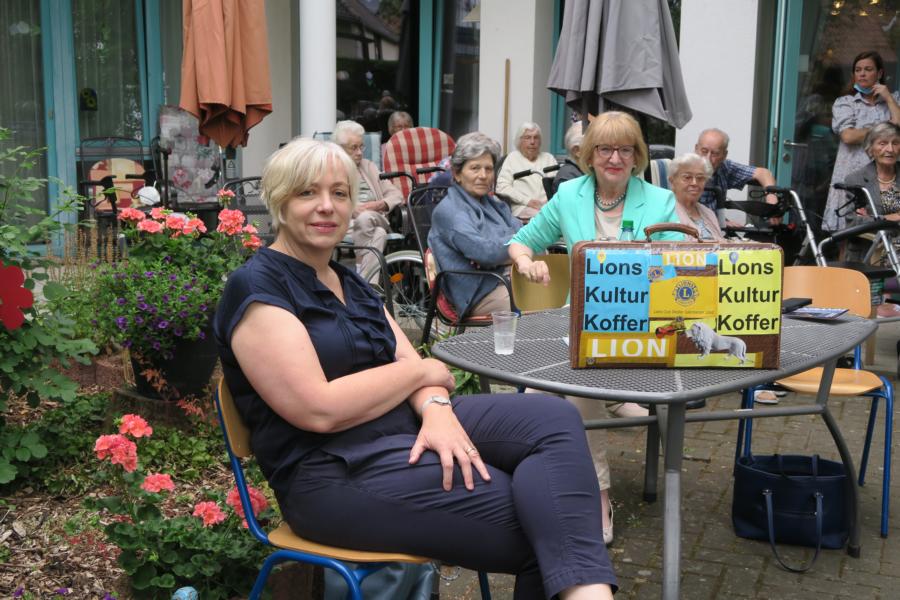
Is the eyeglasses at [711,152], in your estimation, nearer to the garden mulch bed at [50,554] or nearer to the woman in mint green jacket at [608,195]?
the woman in mint green jacket at [608,195]

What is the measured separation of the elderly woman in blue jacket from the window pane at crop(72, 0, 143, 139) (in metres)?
5.70

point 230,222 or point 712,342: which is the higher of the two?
point 230,222

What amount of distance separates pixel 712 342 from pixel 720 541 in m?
1.23

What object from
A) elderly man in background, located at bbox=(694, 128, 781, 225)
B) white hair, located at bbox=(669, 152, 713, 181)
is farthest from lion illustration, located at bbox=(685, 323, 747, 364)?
elderly man in background, located at bbox=(694, 128, 781, 225)

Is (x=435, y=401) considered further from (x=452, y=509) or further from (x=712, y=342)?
(x=712, y=342)

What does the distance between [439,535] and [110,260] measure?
2878 mm

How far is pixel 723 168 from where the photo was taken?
22.7ft

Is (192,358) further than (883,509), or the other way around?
(192,358)

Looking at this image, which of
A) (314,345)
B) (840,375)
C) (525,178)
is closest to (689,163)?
(840,375)

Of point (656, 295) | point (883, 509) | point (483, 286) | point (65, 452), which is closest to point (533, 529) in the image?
point (656, 295)

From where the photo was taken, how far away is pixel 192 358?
3.96 meters

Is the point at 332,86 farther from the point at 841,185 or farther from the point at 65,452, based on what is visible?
the point at 65,452

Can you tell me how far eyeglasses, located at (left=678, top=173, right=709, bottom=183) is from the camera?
5.17m

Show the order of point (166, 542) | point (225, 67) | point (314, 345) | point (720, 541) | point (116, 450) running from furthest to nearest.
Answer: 1. point (225, 67)
2. point (720, 541)
3. point (166, 542)
4. point (116, 450)
5. point (314, 345)
